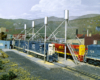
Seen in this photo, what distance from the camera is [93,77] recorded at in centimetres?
1127

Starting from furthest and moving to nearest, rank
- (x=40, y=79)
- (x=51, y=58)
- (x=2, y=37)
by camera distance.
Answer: (x=2, y=37)
(x=51, y=58)
(x=40, y=79)

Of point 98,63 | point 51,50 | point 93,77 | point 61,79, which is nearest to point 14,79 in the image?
point 61,79

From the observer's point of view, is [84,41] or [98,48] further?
[84,41]

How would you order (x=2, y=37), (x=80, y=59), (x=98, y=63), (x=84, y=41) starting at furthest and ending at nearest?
(x=2, y=37) → (x=84, y=41) → (x=80, y=59) → (x=98, y=63)

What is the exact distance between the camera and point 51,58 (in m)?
18.9

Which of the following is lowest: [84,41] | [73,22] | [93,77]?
[93,77]

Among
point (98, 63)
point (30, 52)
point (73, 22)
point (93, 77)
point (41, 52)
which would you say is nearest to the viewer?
point (93, 77)

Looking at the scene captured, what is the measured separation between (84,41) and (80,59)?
51.8 feet

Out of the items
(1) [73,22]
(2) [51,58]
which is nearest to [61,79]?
(2) [51,58]

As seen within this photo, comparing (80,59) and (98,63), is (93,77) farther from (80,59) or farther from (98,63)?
(80,59)

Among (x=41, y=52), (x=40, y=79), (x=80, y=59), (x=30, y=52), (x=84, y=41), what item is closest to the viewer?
(x=40, y=79)

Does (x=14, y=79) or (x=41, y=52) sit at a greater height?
(x=41, y=52)

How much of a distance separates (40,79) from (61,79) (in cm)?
204

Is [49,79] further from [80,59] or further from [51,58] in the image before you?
[80,59]
